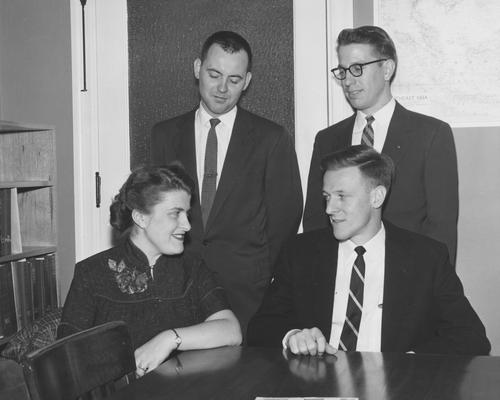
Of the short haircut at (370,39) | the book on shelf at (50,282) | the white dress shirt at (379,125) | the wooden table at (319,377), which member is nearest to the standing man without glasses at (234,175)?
the white dress shirt at (379,125)

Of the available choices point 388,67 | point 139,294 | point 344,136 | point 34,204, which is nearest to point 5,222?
point 34,204

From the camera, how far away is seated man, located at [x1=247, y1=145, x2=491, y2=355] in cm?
239

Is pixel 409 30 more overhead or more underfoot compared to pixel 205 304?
more overhead

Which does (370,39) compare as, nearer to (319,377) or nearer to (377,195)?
(377,195)

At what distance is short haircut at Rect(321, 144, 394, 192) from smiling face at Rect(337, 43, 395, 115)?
52 centimetres

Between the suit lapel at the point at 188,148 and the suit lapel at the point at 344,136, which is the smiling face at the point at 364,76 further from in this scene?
the suit lapel at the point at 188,148

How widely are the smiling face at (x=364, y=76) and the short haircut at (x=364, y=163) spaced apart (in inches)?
20.3

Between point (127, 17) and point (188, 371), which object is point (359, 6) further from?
point (188, 371)

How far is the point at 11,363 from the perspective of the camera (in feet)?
7.27

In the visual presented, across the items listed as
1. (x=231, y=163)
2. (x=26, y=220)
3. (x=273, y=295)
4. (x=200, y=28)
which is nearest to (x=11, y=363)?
(x=273, y=295)

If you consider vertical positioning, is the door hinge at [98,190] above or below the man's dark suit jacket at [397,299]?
above

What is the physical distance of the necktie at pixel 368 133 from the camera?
3.05m

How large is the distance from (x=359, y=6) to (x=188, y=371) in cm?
224

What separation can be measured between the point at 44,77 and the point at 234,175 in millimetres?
1366
